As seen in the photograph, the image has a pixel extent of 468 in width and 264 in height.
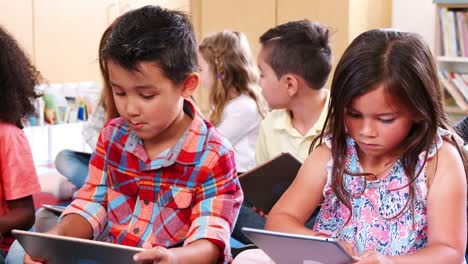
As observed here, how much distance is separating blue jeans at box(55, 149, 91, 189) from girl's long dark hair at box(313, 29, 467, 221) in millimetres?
1769

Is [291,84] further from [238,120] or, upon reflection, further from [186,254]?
[186,254]

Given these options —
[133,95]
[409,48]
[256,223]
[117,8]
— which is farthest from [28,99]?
[117,8]

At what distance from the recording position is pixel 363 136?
1154 millimetres

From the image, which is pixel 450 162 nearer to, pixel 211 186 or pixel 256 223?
pixel 211 186

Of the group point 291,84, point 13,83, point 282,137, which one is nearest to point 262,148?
point 282,137

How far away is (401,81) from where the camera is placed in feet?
3.76

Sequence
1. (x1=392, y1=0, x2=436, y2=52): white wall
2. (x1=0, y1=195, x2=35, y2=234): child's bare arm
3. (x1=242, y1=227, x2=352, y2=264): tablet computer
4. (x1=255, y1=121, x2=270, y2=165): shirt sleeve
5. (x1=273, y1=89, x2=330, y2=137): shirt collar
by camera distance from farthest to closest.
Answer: (x1=392, y1=0, x2=436, y2=52): white wall
(x1=255, y1=121, x2=270, y2=165): shirt sleeve
(x1=273, y1=89, x2=330, y2=137): shirt collar
(x1=0, y1=195, x2=35, y2=234): child's bare arm
(x1=242, y1=227, x2=352, y2=264): tablet computer

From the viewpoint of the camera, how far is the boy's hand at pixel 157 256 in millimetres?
993

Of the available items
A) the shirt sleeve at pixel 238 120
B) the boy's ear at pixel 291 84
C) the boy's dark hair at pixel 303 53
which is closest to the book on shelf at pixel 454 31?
the shirt sleeve at pixel 238 120

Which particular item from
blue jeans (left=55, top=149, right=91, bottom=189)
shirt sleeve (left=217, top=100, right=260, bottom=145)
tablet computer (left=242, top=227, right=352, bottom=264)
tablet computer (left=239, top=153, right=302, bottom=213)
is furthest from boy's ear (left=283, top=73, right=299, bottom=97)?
blue jeans (left=55, top=149, right=91, bottom=189)

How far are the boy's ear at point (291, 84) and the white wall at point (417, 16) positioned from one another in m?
1.64

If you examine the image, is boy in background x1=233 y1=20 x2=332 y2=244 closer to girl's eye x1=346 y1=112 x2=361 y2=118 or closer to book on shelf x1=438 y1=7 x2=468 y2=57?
girl's eye x1=346 y1=112 x2=361 y2=118

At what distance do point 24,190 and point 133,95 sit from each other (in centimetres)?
→ 50

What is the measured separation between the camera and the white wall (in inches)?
135
